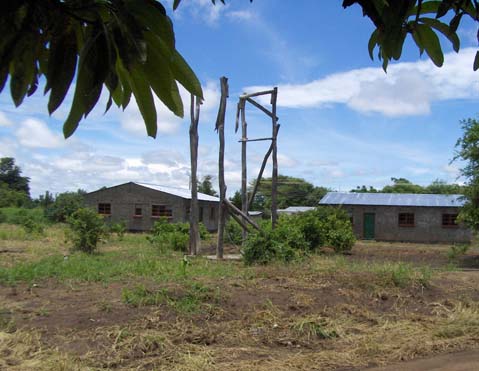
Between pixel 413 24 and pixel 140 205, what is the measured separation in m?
33.9

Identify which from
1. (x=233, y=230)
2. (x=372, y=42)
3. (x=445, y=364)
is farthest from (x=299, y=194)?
(x=372, y=42)

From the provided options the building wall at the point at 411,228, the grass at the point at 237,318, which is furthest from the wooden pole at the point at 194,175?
the building wall at the point at 411,228

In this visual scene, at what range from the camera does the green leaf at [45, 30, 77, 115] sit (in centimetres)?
99

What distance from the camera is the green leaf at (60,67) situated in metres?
0.99

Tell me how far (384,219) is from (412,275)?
2254 centimetres

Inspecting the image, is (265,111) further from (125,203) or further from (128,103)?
(125,203)

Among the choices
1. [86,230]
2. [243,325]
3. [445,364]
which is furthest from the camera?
[86,230]

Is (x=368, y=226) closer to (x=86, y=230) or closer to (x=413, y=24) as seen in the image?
(x=86, y=230)

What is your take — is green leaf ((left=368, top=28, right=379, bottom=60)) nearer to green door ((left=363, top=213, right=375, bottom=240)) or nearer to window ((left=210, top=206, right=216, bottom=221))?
green door ((left=363, top=213, right=375, bottom=240))

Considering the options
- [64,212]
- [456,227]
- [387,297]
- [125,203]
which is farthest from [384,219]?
[387,297]

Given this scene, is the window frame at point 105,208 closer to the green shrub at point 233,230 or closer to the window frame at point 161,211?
the window frame at point 161,211

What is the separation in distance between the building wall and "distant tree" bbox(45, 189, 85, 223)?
17478 millimetres

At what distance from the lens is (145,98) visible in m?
1.07

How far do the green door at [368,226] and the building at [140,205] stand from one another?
10.6m
